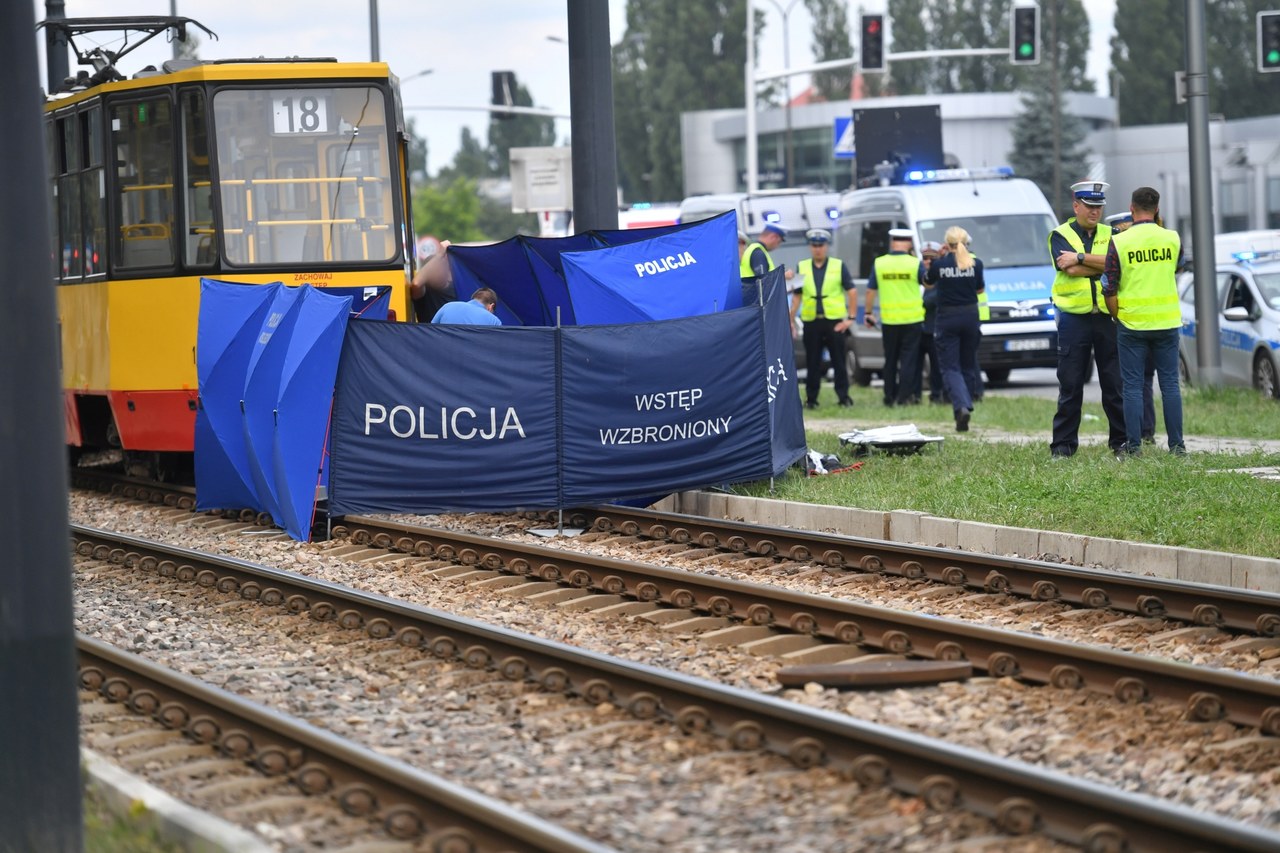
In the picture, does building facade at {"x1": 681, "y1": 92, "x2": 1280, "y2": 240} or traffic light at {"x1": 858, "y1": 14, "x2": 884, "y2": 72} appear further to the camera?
building facade at {"x1": 681, "y1": 92, "x2": 1280, "y2": 240}

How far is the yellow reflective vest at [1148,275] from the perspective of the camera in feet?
44.1

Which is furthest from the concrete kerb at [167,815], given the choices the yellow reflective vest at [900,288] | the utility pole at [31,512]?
the yellow reflective vest at [900,288]

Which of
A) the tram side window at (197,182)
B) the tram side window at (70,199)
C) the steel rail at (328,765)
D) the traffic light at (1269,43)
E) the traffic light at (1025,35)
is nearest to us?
the steel rail at (328,765)

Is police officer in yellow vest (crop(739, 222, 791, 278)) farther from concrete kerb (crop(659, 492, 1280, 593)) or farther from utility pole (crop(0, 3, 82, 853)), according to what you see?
utility pole (crop(0, 3, 82, 853))

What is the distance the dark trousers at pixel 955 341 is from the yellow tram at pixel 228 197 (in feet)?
17.4

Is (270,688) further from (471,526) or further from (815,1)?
(815,1)

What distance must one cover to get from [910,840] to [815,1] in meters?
108

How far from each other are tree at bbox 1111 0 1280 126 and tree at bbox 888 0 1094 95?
109 inches

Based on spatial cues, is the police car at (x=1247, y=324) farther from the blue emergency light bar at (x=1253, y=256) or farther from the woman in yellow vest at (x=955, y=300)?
the woman in yellow vest at (x=955, y=300)

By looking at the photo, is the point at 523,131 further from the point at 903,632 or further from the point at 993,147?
the point at 903,632

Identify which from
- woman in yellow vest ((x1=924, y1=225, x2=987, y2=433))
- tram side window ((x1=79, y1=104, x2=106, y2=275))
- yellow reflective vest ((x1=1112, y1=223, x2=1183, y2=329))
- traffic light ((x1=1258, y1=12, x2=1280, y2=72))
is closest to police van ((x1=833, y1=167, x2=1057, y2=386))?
traffic light ((x1=1258, y1=12, x2=1280, y2=72))

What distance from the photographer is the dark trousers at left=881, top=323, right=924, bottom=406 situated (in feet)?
67.6

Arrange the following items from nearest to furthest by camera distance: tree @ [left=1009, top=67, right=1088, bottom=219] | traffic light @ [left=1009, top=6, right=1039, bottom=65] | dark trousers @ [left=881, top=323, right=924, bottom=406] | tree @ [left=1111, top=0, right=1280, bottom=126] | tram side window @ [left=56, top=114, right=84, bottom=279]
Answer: tram side window @ [left=56, top=114, right=84, bottom=279]
dark trousers @ [left=881, top=323, right=924, bottom=406]
traffic light @ [left=1009, top=6, right=1039, bottom=65]
tree @ [left=1009, top=67, right=1088, bottom=219]
tree @ [left=1111, top=0, right=1280, bottom=126]

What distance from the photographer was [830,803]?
5695mm
